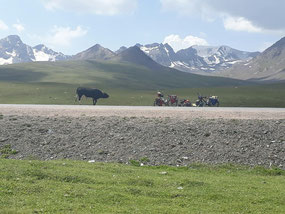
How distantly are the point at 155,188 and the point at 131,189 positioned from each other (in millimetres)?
1028

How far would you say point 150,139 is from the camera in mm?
23141

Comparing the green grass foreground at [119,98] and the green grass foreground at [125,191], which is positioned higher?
the green grass foreground at [119,98]

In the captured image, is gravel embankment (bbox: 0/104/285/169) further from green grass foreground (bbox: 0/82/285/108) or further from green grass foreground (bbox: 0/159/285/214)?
green grass foreground (bbox: 0/82/285/108)

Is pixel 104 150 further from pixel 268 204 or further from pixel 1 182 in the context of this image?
pixel 268 204

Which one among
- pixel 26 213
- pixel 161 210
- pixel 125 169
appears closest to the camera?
pixel 26 213

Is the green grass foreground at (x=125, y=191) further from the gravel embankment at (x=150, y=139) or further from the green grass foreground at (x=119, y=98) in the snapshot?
the green grass foreground at (x=119, y=98)

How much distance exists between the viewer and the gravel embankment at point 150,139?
20.6m

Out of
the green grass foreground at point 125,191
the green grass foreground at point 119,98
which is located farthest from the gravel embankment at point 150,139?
the green grass foreground at point 119,98

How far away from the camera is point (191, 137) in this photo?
2308cm

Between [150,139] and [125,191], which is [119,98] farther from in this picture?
[125,191]

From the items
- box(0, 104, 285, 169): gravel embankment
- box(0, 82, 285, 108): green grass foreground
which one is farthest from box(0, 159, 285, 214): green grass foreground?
box(0, 82, 285, 108): green grass foreground

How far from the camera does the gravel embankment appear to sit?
20.6 m

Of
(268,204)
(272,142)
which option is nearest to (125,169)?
(268,204)

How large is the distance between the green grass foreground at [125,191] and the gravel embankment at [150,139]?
4083 millimetres
